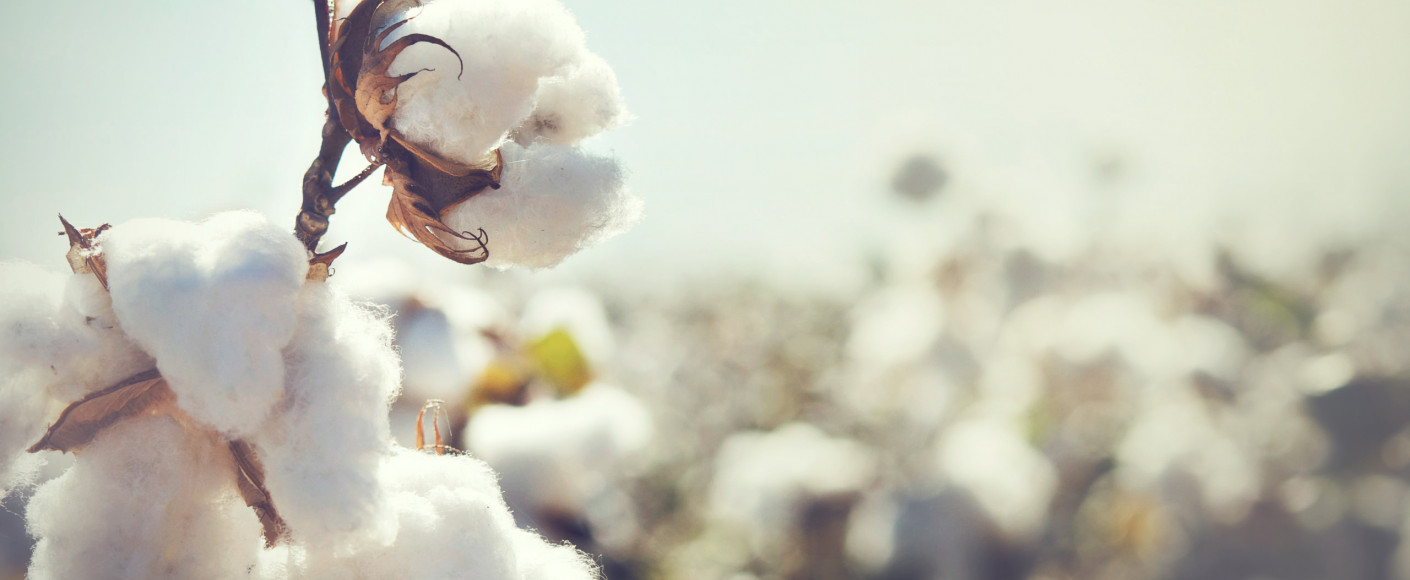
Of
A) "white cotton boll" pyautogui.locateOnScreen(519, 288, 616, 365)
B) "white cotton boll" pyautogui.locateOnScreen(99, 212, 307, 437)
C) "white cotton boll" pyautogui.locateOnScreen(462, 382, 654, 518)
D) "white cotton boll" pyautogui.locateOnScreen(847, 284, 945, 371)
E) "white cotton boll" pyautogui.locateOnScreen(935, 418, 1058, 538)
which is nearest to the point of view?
"white cotton boll" pyautogui.locateOnScreen(99, 212, 307, 437)

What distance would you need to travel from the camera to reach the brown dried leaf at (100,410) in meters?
0.25

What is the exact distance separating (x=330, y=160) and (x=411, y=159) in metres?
0.03

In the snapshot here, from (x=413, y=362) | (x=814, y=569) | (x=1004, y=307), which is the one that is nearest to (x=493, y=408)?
(x=413, y=362)

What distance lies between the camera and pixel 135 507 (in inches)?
9.9

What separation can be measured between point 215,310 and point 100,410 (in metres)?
0.07

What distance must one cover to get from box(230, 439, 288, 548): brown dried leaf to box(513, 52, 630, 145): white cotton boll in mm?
152

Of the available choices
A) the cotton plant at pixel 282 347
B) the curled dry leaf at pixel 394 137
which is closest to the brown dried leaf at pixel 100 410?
the cotton plant at pixel 282 347

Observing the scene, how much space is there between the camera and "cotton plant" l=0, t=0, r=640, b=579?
0.75 ft

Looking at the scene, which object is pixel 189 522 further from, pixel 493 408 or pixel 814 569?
pixel 814 569

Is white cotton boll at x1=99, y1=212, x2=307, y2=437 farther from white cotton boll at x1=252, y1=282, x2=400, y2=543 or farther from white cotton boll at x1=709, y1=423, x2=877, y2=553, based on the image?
white cotton boll at x1=709, y1=423, x2=877, y2=553

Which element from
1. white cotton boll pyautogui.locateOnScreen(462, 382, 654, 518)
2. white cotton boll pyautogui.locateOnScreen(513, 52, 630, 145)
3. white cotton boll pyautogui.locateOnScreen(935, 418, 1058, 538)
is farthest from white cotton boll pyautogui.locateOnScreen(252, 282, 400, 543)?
white cotton boll pyautogui.locateOnScreen(935, 418, 1058, 538)

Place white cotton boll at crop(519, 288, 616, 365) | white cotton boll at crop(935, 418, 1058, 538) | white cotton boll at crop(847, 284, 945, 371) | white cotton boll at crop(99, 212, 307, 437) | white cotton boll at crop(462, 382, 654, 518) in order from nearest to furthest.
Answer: white cotton boll at crop(99, 212, 307, 437) → white cotton boll at crop(462, 382, 654, 518) → white cotton boll at crop(935, 418, 1058, 538) → white cotton boll at crop(519, 288, 616, 365) → white cotton boll at crop(847, 284, 945, 371)

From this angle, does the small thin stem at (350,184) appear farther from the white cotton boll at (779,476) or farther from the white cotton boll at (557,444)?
the white cotton boll at (779,476)

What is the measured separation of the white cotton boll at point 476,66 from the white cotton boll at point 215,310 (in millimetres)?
63
